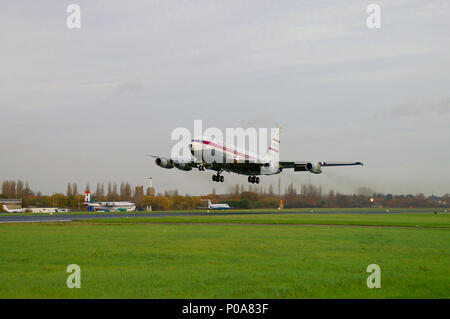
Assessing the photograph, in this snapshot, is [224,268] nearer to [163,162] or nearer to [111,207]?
[163,162]

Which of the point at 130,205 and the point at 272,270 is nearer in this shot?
the point at 272,270

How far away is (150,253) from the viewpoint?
102 ft

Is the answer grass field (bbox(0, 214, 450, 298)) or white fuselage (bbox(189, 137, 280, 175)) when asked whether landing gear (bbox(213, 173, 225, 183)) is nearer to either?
white fuselage (bbox(189, 137, 280, 175))

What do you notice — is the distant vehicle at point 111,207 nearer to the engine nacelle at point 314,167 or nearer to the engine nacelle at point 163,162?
the engine nacelle at point 163,162

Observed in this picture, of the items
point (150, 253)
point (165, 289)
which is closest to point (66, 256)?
point (150, 253)

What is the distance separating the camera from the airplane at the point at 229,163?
68.1 m

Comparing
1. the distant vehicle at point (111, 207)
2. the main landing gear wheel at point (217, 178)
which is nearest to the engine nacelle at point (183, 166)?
the main landing gear wheel at point (217, 178)

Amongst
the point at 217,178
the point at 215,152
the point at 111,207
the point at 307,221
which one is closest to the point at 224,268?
the point at 215,152

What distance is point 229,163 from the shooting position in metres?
72.1

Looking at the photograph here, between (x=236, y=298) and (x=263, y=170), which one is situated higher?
(x=263, y=170)

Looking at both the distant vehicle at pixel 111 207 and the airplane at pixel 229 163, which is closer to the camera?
the airplane at pixel 229 163

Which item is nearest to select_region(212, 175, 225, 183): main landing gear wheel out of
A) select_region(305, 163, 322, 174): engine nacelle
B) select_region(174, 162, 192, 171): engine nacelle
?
select_region(174, 162, 192, 171): engine nacelle
